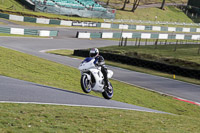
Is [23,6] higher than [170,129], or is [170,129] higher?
[23,6]

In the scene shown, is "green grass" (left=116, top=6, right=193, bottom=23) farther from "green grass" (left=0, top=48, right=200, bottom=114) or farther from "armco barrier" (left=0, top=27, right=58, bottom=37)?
"green grass" (left=0, top=48, right=200, bottom=114)

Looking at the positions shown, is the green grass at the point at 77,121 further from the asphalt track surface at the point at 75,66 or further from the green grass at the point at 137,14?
the green grass at the point at 137,14

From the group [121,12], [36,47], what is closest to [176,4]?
[121,12]

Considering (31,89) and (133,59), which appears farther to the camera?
(133,59)

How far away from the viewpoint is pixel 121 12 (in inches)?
3346

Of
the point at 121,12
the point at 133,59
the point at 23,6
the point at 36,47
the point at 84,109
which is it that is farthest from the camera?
the point at 121,12

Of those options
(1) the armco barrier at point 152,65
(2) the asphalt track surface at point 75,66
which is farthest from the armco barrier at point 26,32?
(1) the armco barrier at point 152,65

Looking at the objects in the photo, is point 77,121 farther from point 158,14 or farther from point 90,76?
point 158,14

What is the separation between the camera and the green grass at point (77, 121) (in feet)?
27.8

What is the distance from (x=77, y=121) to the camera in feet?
31.4

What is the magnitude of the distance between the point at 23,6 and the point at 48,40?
19086 millimetres

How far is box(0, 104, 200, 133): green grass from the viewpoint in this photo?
27.8 ft

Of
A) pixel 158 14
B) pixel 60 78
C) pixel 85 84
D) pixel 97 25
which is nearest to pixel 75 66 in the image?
pixel 60 78

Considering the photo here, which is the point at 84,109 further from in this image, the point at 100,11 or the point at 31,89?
the point at 100,11
